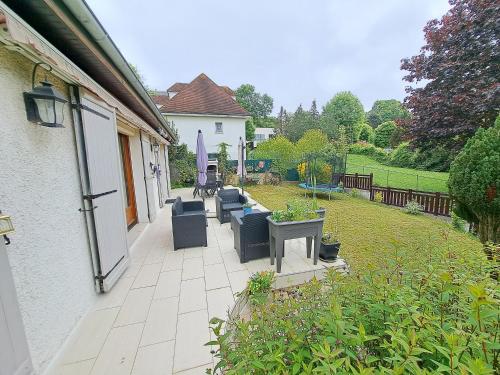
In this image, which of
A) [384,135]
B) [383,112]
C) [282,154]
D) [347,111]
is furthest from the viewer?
[383,112]

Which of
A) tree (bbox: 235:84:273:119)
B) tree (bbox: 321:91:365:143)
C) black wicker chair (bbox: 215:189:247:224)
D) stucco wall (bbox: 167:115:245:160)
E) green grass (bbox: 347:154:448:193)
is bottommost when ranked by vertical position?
green grass (bbox: 347:154:448:193)

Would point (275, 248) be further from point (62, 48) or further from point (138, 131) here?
point (138, 131)

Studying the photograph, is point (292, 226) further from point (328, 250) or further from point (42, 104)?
point (42, 104)

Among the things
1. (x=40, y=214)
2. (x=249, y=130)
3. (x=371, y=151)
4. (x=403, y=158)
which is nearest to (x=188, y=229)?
(x=40, y=214)

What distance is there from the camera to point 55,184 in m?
2.01

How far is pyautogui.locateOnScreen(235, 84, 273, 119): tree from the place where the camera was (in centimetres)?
4062

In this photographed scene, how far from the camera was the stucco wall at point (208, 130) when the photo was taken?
15.4 metres

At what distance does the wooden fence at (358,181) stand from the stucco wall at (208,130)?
7.93 m

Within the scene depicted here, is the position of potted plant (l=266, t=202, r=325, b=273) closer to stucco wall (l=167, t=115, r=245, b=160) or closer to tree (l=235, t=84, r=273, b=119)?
stucco wall (l=167, t=115, r=245, b=160)

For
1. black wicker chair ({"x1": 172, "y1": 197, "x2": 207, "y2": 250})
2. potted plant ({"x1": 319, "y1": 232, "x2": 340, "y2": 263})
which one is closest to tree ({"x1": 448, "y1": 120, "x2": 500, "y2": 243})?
potted plant ({"x1": 319, "y1": 232, "x2": 340, "y2": 263})

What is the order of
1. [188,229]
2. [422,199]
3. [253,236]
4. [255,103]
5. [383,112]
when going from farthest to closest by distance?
[383,112] → [255,103] → [422,199] → [188,229] → [253,236]

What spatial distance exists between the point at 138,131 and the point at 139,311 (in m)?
4.31

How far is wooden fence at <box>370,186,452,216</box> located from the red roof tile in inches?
441

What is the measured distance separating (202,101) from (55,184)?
15.6 meters
